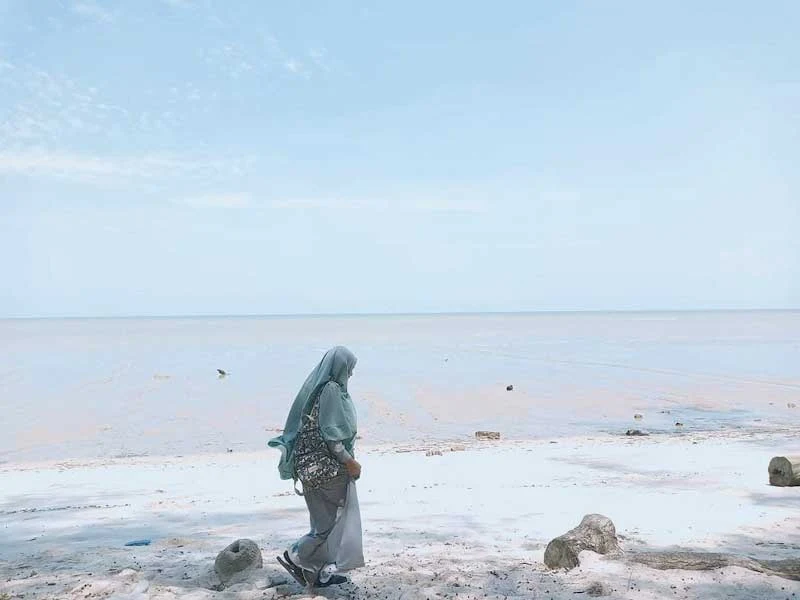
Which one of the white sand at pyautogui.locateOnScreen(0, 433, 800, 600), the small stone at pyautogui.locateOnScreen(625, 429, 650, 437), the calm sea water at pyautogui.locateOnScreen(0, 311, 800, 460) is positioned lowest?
the calm sea water at pyautogui.locateOnScreen(0, 311, 800, 460)

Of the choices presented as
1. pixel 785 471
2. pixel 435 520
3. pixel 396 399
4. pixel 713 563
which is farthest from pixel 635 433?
pixel 713 563

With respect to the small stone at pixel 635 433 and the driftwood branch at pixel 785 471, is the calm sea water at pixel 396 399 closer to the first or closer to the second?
the small stone at pixel 635 433

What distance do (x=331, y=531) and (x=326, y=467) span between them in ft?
1.61

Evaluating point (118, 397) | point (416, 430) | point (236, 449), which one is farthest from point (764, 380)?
point (118, 397)

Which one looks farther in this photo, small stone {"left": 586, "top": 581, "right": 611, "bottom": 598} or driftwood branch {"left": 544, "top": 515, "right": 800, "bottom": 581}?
driftwood branch {"left": 544, "top": 515, "right": 800, "bottom": 581}

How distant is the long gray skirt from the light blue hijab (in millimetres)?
257

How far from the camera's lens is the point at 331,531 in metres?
4.85

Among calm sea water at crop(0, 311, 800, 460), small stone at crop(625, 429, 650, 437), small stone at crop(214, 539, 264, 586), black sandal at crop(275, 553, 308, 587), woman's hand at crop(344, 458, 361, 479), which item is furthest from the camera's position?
calm sea water at crop(0, 311, 800, 460)

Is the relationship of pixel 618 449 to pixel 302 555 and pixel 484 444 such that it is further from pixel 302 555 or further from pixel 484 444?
pixel 302 555

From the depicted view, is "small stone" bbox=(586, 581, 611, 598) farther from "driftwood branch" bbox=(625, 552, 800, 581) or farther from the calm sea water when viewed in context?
the calm sea water

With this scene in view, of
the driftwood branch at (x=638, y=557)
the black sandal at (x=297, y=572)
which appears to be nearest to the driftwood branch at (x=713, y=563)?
the driftwood branch at (x=638, y=557)

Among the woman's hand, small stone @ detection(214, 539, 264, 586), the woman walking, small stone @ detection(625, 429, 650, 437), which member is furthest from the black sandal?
small stone @ detection(625, 429, 650, 437)

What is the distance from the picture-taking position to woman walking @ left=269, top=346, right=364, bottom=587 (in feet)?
15.3

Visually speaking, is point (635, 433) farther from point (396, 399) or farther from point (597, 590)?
point (597, 590)
